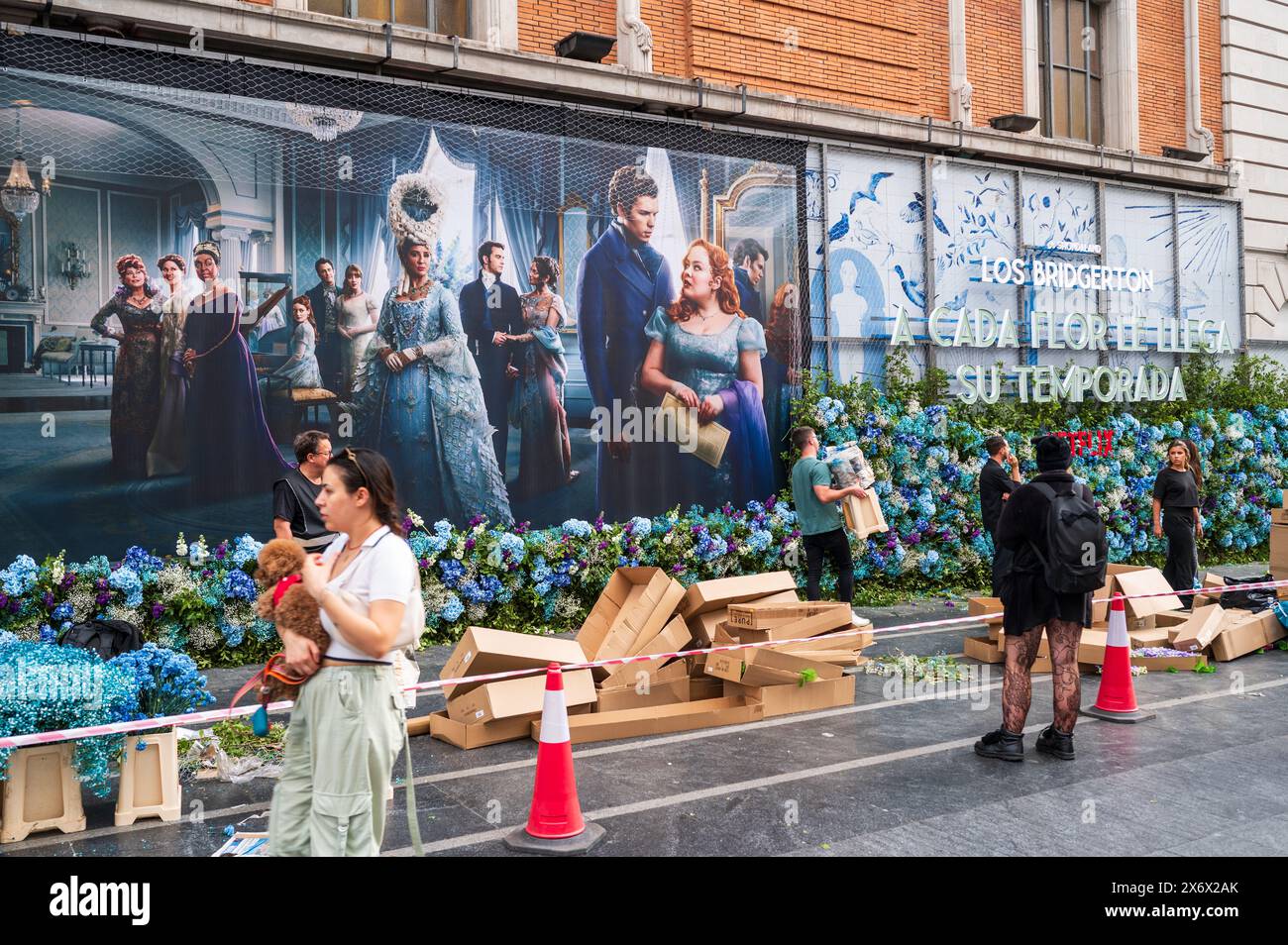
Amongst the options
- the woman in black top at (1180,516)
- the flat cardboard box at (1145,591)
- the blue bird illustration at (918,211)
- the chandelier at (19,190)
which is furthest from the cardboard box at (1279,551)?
the chandelier at (19,190)

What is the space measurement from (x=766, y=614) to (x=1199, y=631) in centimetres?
423

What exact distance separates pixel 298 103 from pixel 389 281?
1835 millimetres

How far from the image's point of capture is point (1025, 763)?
22.9 ft

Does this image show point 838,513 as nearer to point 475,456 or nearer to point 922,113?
point 475,456

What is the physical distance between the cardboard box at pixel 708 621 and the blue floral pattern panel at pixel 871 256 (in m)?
6.23

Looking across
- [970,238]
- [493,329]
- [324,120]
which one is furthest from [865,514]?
[970,238]

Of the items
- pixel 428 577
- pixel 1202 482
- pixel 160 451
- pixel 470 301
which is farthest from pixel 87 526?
pixel 1202 482

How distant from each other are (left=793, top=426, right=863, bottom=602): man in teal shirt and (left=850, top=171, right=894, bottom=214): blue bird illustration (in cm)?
464

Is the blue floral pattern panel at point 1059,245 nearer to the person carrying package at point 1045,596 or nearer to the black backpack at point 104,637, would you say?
the person carrying package at point 1045,596

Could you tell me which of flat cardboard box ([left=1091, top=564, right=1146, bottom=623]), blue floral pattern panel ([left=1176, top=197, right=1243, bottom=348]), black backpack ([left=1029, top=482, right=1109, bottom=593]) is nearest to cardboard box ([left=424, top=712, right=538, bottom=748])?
black backpack ([left=1029, top=482, right=1109, bottom=593])

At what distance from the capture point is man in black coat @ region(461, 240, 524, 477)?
1165 centimetres

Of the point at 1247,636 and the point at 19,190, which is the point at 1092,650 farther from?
the point at 19,190

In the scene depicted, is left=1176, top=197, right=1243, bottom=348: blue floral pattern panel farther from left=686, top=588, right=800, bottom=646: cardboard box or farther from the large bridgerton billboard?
left=686, top=588, right=800, bottom=646: cardboard box

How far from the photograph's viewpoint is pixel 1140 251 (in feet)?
59.6
